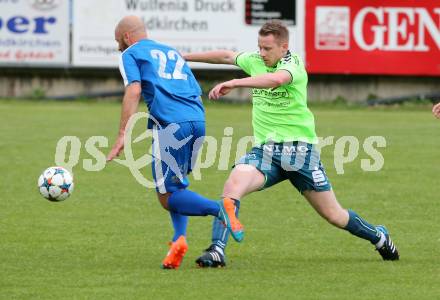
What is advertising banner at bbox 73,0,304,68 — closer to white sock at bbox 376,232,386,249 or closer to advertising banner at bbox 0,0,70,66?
advertising banner at bbox 0,0,70,66

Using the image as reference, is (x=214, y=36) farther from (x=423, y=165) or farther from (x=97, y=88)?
(x=423, y=165)

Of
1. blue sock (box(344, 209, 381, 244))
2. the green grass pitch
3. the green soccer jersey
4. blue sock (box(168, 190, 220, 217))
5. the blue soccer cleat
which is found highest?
the green soccer jersey

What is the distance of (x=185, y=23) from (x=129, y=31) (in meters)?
18.2

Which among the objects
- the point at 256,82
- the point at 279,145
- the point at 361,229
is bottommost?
the point at 361,229

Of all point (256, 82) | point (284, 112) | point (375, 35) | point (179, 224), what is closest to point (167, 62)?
point (256, 82)

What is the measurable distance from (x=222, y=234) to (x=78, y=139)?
34.4 feet

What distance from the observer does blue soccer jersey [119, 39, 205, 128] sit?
8297 mm

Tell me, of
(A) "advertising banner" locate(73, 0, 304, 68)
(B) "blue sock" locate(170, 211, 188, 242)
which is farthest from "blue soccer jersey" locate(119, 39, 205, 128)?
(A) "advertising banner" locate(73, 0, 304, 68)

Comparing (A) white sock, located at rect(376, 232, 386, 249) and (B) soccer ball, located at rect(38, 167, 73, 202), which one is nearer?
(A) white sock, located at rect(376, 232, 386, 249)

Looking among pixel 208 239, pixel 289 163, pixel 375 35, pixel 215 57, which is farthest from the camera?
pixel 375 35

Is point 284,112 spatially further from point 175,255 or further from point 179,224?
point 175,255

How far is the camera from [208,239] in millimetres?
9922

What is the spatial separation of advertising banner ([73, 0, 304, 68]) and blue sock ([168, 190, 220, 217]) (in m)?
18.1

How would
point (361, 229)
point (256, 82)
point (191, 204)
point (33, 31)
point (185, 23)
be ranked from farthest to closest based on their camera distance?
1. point (33, 31)
2. point (185, 23)
3. point (361, 229)
4. point (191, 204)
5. point (256, 82)
